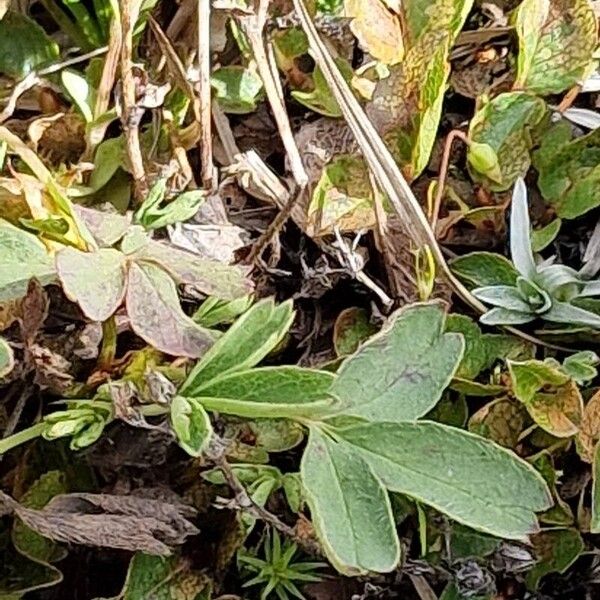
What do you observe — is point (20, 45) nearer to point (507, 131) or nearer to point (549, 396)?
point (507, 131)

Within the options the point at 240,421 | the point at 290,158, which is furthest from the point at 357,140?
the point at 240,421

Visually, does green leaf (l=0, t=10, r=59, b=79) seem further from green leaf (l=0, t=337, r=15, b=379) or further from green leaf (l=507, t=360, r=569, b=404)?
green leaf (l=507, t=360, r=569, b=404)

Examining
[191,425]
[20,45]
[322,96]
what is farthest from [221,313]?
[20,45]

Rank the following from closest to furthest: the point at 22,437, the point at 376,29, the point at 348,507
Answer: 1. the point at 348,507
2. the point at 22,437
3. the point at 376,29

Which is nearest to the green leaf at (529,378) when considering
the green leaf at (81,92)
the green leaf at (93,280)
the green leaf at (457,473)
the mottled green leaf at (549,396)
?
the mottled green leaf at (549,396)

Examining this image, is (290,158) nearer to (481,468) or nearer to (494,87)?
(494,87)

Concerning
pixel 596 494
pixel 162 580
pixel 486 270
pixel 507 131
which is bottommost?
pixel 162 580
